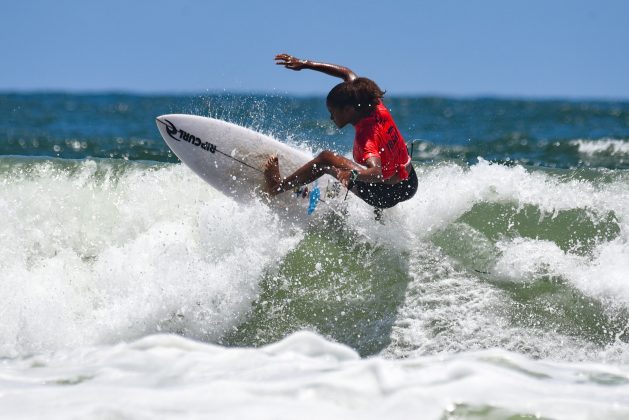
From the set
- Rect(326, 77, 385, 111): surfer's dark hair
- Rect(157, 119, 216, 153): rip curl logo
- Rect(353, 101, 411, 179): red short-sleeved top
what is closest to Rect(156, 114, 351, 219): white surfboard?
Rect(157, 119, 216, 153): rip curl logo

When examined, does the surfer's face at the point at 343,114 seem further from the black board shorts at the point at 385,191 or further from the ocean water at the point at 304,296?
the ocean water at the point at 304,296

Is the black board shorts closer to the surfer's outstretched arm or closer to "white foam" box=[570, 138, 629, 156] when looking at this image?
the surfer's outstretched arm

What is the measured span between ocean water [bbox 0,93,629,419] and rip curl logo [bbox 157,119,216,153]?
0.97 feet

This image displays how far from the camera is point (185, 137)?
6422mm

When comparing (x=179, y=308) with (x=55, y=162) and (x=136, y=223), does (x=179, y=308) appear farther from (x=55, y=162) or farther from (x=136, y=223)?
(x=55, y=162)

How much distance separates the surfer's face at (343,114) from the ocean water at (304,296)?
0.87m

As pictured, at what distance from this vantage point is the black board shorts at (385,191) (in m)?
5.76

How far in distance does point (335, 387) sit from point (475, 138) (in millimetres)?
13841

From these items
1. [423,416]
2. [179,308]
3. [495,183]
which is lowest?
[179,308]

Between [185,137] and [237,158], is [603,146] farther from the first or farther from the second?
[185,137]

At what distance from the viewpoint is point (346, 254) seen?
6.04 metres

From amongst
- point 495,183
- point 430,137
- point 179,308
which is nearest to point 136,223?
point 179,308

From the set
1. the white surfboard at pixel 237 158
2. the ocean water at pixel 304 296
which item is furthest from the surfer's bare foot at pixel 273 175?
the ocean water at pixel 304 296

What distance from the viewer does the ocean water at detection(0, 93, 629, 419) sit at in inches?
124
